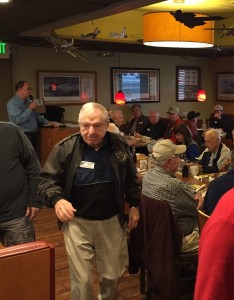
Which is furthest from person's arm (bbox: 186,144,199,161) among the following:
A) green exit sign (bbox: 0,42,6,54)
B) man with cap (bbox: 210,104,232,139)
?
green exit sign (bbox: 0,42,6,54)

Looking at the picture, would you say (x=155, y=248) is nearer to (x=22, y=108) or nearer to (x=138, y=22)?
(x=22, y=108)

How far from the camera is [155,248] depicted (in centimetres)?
271

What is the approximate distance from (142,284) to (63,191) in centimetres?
124

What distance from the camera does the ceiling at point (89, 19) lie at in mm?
4055

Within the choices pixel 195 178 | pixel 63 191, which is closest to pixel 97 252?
pixel 63 191

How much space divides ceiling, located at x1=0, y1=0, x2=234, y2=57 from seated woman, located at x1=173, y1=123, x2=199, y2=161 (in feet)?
5.64

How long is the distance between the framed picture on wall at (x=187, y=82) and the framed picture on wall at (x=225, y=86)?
1.73 feet

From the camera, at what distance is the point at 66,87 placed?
8.06 meters

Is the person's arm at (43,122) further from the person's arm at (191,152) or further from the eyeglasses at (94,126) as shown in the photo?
the eyeglasses at (94,126)

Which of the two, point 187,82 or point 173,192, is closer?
point 173,192

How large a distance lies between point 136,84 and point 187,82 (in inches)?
60.8

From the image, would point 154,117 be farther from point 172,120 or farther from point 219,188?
point 219,188

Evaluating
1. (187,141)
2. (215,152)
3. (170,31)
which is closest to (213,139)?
(215,152)

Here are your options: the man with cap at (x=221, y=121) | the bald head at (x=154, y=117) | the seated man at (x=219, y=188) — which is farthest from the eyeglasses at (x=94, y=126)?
the man with cap at (x=221, y=121)
